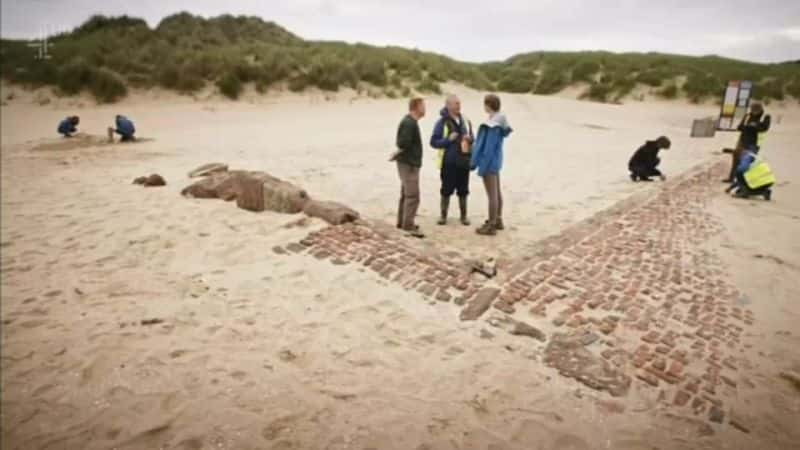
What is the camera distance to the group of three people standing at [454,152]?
19.2 ft

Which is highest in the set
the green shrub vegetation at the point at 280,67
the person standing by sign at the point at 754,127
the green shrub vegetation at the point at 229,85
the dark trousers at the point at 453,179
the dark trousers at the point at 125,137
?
the green shrub vegetation at the point at 280,67

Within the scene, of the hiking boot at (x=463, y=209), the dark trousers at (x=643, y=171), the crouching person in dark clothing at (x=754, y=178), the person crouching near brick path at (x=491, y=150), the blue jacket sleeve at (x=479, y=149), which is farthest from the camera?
the dark trousers at (x=643, y=171)

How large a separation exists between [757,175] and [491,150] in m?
2.75

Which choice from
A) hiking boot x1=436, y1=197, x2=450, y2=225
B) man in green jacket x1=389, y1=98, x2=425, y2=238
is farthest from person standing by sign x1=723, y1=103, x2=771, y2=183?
man in green jacket x1=389, y1=98, x2=425, y2=238

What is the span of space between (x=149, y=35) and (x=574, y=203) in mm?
20303

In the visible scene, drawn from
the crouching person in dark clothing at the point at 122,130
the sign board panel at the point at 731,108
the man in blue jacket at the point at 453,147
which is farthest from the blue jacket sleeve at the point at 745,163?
the crouching person in dark clothing at the point at 122,130

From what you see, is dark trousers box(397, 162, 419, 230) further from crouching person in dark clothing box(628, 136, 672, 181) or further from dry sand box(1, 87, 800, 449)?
crouching person in dark clothing box(628, 136, 672, 181)

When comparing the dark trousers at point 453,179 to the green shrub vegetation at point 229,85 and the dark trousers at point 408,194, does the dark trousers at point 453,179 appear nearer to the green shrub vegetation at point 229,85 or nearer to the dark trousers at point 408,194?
the dark trousers at point 408,194

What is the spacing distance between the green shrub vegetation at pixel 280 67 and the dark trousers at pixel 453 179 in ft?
26.6

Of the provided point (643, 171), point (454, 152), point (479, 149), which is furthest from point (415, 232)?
point (643, 171)

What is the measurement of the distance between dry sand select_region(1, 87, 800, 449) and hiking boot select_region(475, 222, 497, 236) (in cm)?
19

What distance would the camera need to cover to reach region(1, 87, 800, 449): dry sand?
2.98m

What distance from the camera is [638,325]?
4199 millimetres

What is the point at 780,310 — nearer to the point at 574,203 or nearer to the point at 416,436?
the point at 416,436
